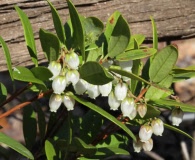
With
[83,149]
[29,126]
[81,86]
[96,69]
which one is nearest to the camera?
[96,69]

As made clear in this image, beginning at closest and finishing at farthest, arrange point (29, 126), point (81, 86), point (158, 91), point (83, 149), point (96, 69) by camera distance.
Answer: point (96, 69) < point (81, 86) < point (158, 91) < point (83, 149) < point (29, 126)

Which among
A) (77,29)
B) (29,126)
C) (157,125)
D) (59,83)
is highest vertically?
(77,29)

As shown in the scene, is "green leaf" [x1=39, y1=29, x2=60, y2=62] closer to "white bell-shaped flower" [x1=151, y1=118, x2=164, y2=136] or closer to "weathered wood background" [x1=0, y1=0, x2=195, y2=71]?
"white bell-shaped flower" [x1=151, y1=118, x2=164, y2=136]

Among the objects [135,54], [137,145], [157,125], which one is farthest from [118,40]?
[137,145]

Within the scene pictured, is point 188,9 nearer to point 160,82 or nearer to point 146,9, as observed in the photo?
point 146,9

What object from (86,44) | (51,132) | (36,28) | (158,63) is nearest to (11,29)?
(36,28)

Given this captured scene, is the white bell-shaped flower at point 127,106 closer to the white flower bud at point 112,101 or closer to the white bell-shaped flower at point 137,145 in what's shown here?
the white flower bud at point 112,101

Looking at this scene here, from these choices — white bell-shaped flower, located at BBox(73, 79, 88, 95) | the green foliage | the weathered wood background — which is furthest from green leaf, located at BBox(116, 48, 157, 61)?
→ the weathered wood background

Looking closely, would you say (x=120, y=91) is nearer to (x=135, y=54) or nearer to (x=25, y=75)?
(x=135, y=54)
